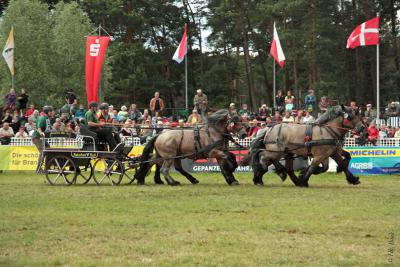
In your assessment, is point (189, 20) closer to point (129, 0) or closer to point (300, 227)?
point (129, 0)

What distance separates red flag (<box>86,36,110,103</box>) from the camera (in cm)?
2989

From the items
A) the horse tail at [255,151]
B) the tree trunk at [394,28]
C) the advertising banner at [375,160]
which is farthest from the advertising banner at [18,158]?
the tree trunk at [394,28]

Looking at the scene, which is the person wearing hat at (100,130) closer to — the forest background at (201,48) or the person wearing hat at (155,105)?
the person wearing hat at (155,105)

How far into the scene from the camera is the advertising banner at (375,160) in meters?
24.5

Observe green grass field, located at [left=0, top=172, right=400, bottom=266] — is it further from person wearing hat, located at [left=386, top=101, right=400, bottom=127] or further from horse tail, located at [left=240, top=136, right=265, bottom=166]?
person wearing hat, located at [left=386, top=101, right=400, bottom=127]

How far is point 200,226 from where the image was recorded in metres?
11.2

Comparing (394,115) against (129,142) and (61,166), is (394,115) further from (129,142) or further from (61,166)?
(61,166)

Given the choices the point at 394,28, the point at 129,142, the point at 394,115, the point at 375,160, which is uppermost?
the point at 394,28

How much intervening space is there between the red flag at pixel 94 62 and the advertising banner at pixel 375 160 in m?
10.4

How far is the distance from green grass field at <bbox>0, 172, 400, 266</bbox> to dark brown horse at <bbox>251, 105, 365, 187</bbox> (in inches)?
36.5

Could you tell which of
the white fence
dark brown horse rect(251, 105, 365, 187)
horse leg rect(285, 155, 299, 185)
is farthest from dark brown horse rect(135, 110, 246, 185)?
the white fence

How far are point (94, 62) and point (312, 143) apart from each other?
46.5ft

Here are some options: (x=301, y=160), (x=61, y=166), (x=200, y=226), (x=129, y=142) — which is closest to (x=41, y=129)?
(x=61, y=166)

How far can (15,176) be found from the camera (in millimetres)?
23953
